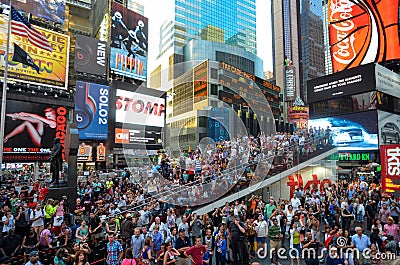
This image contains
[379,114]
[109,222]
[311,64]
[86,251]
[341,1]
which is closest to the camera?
[86,251]

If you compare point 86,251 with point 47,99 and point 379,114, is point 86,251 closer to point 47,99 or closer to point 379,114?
point 47,99

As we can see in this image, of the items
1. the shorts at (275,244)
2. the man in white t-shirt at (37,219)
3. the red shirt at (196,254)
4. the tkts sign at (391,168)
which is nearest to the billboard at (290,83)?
the tkts sign at (391,168)

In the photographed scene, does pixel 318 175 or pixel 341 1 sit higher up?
pixel 341 1

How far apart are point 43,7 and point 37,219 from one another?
2959 cm

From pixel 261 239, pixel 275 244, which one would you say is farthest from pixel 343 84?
pixel 275 244

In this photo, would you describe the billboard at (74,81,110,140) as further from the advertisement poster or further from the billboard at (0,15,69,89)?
the advertisement poster

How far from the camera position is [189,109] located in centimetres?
4488

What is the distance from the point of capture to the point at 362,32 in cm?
3281

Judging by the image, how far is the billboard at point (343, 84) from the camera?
91.9ft

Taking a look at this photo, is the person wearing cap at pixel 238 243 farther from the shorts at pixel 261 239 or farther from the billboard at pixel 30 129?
the billboard at pixel 30 129

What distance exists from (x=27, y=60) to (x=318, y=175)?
60.6ft

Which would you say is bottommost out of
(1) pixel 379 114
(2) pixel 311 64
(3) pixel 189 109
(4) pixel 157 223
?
(4) pixel 157 223

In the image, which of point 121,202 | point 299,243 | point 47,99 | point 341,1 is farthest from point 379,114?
point 47,99

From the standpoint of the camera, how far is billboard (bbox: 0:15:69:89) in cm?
2629
